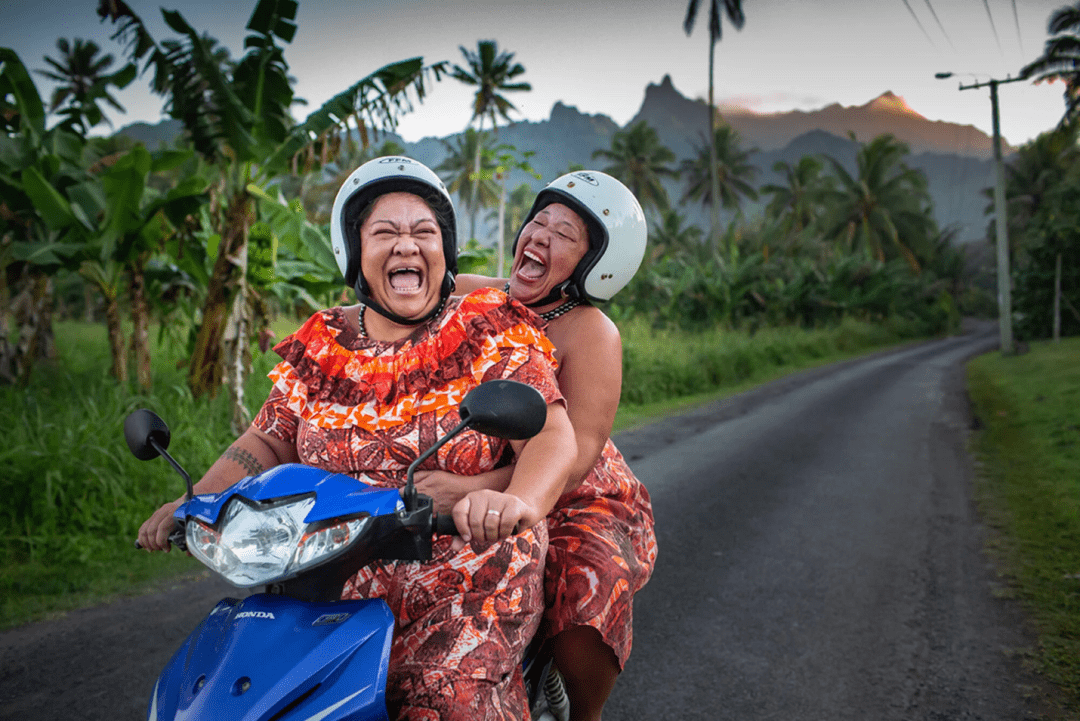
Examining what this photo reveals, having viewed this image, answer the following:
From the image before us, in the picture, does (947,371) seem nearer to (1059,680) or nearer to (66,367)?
(1059,680)

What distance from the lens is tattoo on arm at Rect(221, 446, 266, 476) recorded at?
1845 millimetres

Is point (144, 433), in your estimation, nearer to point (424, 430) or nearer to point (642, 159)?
point (424, 430)

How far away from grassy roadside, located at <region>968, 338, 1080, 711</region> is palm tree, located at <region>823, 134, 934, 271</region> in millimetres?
31823

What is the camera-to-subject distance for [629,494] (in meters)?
2.31

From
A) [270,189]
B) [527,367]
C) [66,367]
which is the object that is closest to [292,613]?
[527,367]

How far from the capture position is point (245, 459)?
1.86m

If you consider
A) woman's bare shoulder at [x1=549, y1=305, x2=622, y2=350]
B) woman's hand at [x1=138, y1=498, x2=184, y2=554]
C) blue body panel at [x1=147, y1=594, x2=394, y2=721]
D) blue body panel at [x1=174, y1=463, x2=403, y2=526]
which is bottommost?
blue body panel at [x1=147, y1=594, x2=394, y2=721]

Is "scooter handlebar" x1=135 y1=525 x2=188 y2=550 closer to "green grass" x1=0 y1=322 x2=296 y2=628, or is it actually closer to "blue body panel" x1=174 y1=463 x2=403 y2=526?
"blue body panel" x1=174 y1=463 x2=403 y2=526

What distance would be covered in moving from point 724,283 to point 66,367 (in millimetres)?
15605

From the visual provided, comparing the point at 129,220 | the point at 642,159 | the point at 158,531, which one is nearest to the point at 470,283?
the point at 158,531

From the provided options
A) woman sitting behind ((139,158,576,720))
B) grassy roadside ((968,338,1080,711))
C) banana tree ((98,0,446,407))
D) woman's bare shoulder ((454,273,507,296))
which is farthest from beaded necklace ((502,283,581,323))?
banana tree ((98,0,446,407))

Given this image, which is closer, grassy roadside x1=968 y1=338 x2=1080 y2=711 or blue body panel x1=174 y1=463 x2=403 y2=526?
blue body panel x1=174 y1=463 x2=403 y2=526

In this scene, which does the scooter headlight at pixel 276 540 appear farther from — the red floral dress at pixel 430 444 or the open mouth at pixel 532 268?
the open mouth at pixel 532 268

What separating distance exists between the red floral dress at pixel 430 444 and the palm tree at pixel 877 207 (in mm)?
44423
